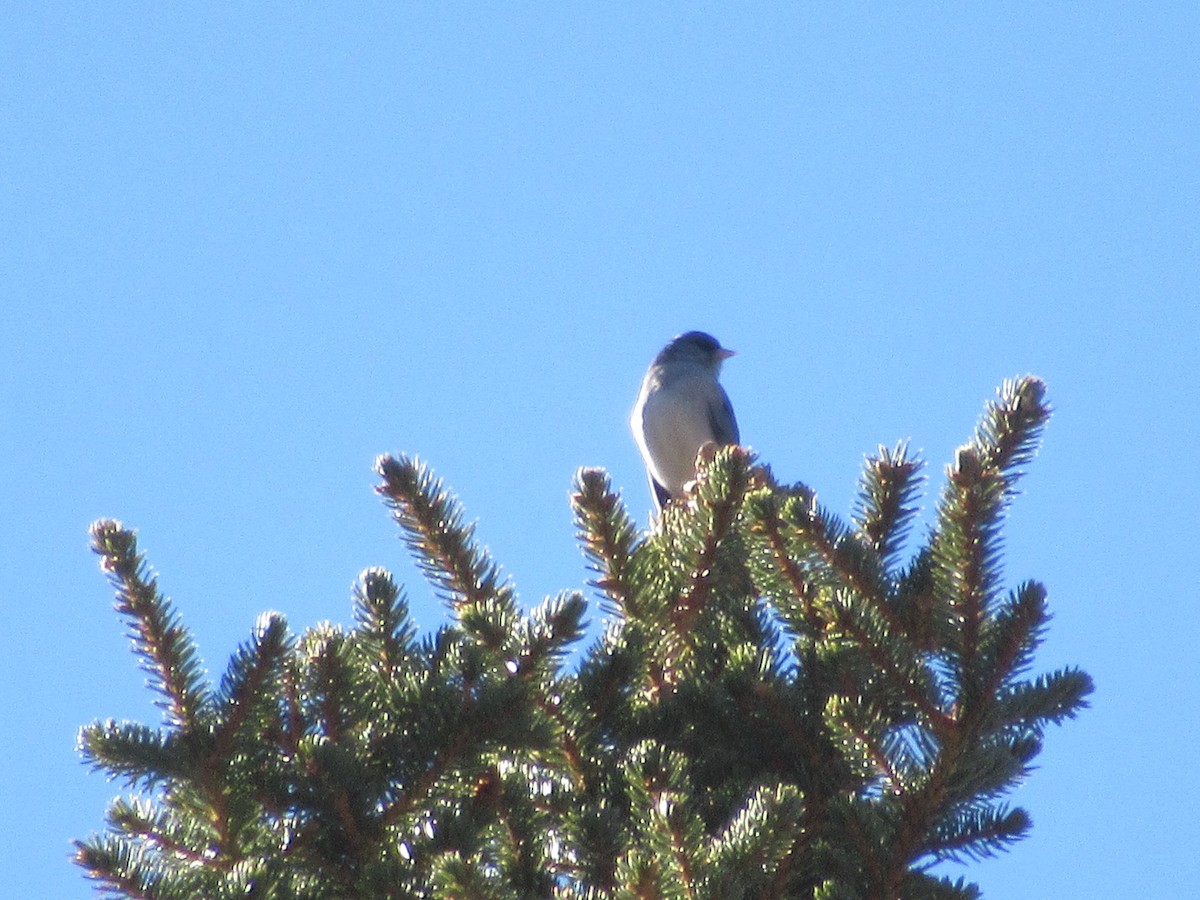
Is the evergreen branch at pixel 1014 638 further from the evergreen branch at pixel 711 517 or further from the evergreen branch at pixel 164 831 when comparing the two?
the evergreen branch at pixel 164 831

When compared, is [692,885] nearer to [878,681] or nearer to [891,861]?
[891,861]

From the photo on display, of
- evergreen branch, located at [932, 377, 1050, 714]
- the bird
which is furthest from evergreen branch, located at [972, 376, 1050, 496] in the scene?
the bird

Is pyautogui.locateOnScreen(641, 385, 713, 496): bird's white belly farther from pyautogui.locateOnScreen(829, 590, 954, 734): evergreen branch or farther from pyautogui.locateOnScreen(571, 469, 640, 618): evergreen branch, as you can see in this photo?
pyautogui.locateOnScreen(829, 590, 954, 734): evergreen branch

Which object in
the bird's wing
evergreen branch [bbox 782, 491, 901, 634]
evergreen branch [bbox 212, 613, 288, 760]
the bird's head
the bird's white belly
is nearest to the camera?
evergreen branch [bbox 212, 613, 288, 760]

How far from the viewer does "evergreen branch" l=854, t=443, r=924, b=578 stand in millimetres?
2777

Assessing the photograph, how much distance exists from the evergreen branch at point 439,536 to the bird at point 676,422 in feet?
16.5

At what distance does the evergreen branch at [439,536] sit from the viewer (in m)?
2.73

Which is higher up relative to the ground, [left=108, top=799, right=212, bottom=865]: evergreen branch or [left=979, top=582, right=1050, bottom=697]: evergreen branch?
[left=108, top=799, right=212, bottom=865]: evergreen branch

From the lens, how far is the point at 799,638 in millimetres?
2650

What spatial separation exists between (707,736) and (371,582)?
689mm

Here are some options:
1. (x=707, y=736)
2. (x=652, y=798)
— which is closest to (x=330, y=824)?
(x=652, y=798)

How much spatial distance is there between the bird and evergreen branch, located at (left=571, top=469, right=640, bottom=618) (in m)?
4.97

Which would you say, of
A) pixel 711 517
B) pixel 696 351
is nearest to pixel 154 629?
pixel 711 517

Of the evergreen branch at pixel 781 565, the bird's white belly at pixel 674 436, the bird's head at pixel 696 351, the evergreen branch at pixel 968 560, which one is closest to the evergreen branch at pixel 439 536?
the evergreen branch at pixel 781 565
